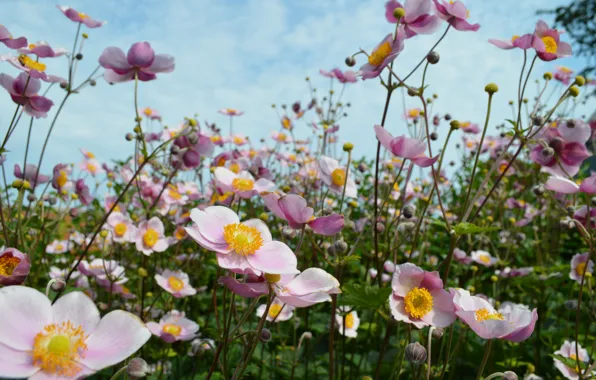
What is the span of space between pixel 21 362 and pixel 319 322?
2561 millimetres

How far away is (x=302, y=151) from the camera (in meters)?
5.28

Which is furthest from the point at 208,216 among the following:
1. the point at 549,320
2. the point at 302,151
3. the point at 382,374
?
the point at 302,151

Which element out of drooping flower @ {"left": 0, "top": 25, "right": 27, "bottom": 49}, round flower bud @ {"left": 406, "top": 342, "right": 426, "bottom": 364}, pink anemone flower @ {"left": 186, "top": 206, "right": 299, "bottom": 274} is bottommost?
round flower bud @ {"left": 406, "top": 342, "right": 426, "bottom": 364}

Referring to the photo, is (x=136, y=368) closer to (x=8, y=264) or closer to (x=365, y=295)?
(x=8, y=264)

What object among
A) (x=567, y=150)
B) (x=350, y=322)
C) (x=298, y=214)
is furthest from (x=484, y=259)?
(x=298, y=214)

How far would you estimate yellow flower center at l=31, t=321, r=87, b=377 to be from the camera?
2.77ft

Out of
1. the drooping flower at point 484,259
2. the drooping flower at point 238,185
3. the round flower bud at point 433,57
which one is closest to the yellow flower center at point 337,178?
the drooping flower at point 238,185

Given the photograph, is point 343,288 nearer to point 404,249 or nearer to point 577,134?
point 577,134

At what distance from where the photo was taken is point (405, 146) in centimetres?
165

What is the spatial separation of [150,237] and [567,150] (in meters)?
2.00

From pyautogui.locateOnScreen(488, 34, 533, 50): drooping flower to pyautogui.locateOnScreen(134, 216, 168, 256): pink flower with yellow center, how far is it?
179 cm

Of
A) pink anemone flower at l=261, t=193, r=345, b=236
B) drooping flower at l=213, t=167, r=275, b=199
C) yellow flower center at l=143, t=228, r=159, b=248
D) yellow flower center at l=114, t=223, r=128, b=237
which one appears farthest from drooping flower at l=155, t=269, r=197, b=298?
pink anemone flower at l=261, t=193, r=345, b=236

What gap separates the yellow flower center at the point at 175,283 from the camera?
237 cm

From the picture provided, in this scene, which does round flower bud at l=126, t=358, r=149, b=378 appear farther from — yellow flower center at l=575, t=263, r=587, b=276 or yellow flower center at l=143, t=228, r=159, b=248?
yellow flower center at l=575, t=263, r=587, b=276
